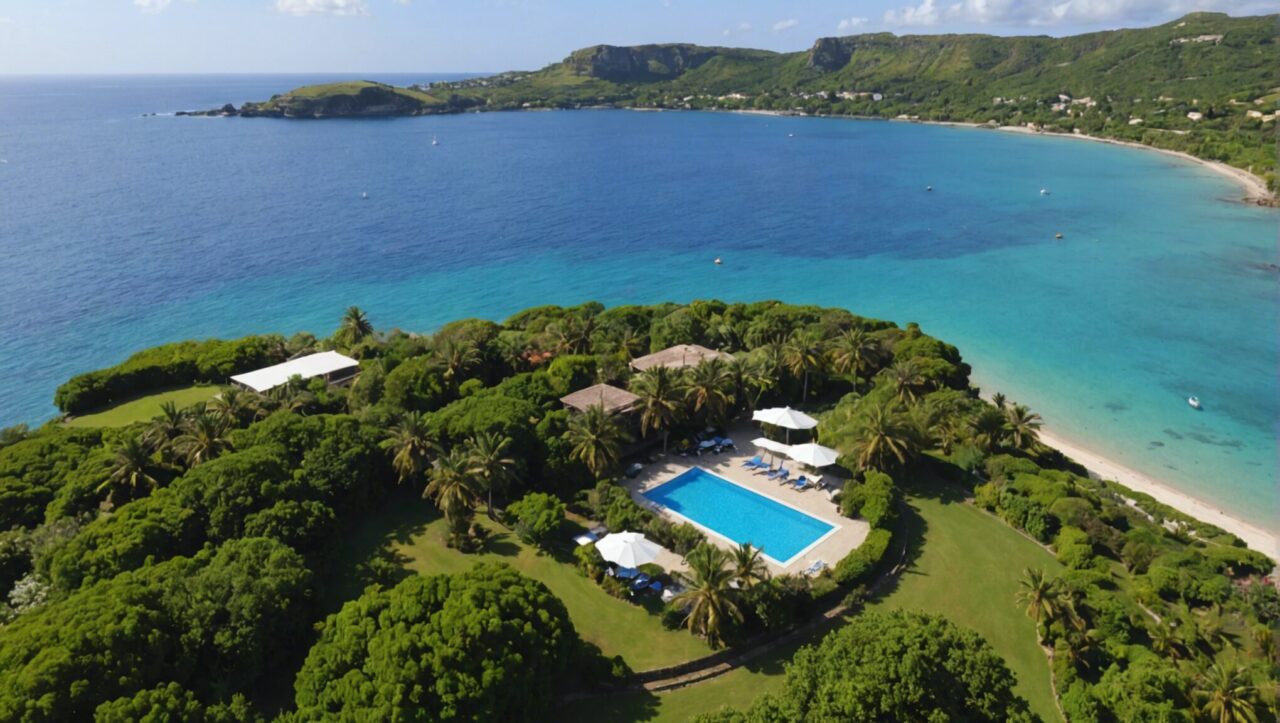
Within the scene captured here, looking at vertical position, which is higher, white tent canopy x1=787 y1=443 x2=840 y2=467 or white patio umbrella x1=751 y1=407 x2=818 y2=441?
white patio umbrella x1=751 y1=407 x2=818 y2=441

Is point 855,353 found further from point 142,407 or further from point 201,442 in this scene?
point 142,407

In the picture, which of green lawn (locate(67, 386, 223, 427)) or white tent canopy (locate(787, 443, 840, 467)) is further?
green lawn (locate(67, 386, 223, 427))

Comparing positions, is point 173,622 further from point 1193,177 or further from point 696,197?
point 1193,177

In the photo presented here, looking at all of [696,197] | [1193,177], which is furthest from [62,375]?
[1193,177]

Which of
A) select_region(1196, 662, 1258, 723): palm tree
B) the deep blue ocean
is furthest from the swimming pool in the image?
the deep blue ocean

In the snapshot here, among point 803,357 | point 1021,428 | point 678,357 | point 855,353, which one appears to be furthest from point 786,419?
point 1021,428

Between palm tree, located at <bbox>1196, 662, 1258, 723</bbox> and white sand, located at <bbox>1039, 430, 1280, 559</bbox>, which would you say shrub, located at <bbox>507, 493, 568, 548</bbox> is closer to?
palm tree, located at <bbox>1196, 662, 1258, 723</bbox>

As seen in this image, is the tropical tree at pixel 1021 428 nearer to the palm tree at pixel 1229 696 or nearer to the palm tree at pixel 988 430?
the palm tree at pixel 988 430

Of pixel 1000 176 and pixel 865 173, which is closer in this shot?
pixel 1000 176
